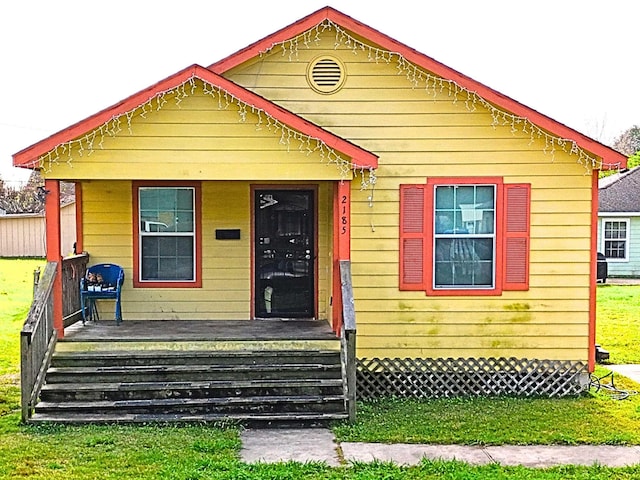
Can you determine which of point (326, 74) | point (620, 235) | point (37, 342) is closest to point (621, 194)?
point (620, 235)

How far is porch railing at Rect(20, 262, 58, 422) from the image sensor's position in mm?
8500

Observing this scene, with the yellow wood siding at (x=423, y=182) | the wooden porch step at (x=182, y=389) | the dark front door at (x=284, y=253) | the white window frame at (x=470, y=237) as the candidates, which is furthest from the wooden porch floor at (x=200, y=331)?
the white window frame at (x=470, y=237)

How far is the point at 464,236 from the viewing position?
415 inches

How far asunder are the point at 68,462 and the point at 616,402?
666cm

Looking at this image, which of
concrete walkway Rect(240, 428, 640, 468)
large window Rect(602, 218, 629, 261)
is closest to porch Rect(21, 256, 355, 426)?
concrete walkway Rect(240, 428, 640, 468)

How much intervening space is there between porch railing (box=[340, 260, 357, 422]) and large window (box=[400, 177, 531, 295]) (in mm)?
1536

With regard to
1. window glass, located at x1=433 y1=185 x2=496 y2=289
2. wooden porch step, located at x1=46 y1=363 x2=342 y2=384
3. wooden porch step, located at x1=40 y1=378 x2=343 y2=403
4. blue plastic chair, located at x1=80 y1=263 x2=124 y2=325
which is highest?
window glass, located at x1=433 y1=185 x2=496 y2=289

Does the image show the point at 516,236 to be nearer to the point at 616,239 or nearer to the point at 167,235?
the point at 167,235

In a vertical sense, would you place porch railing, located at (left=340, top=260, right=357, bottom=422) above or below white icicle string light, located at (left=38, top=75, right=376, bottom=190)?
below

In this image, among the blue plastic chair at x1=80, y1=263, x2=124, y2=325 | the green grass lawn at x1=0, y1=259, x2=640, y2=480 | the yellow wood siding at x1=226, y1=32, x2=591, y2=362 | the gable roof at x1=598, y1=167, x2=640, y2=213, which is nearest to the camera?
the green grass lawn at x1=0, y1=259, x2=640, y2=480

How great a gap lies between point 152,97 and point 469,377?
5.38 metres

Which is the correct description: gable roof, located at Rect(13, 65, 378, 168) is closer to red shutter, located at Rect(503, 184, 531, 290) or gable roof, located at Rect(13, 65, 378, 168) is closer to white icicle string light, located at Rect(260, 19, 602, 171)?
white icicle string light, located at Rect(260, 19, 602, 171)

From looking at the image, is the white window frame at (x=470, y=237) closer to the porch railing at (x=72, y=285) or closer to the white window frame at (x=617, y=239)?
the porch railing at (x=72, y=285)

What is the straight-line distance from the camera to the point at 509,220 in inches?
414
